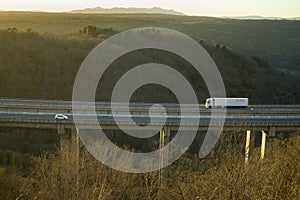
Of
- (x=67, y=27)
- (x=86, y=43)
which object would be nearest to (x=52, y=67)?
(x=86, y=43)

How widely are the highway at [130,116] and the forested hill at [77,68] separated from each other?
15213 mm

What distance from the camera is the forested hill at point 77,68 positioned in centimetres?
4309

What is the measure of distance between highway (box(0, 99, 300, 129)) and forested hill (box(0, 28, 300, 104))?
15213 mm

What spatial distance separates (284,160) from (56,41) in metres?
39.2

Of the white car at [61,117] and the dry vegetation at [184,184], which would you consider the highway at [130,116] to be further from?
the dry vegetation at [184,184]

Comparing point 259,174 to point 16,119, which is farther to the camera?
point 16,119

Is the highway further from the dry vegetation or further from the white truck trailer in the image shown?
the dry vegetation

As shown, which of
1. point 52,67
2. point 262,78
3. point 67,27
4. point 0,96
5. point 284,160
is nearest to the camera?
point 284,160

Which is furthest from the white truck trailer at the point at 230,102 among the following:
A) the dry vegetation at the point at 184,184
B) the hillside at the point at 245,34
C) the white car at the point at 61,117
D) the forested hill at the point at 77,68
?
the hillside at the point at 245,34

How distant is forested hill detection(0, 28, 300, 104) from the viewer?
43.1 meters

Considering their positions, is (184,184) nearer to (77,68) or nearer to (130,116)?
(130,116)

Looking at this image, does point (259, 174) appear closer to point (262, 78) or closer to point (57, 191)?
point (57, 191)

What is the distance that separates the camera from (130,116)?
2459cm

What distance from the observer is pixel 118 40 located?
6000cm
